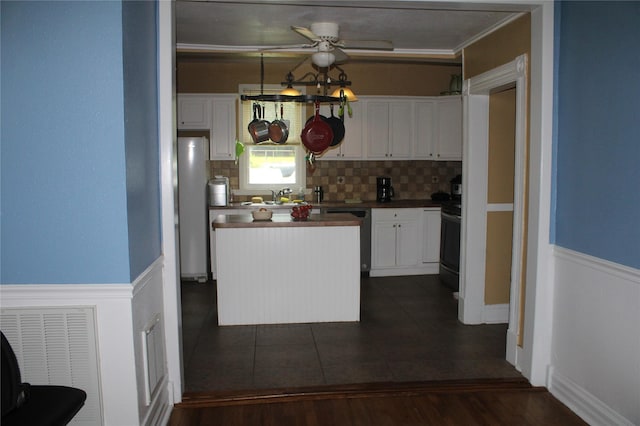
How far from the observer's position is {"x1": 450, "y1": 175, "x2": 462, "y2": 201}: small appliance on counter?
633 cm

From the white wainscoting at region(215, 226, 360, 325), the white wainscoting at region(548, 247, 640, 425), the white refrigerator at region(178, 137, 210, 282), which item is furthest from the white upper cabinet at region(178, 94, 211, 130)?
the white wainscoting at region(548, 247, 640, 425)

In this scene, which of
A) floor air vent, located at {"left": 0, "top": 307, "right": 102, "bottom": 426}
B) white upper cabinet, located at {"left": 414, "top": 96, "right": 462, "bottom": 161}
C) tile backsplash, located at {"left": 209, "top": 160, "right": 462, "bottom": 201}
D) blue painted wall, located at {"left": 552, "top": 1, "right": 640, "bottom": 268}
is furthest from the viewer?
tile backsplash, located at {"left": 209, "top": 160, "right": 462, "bottom": 201}

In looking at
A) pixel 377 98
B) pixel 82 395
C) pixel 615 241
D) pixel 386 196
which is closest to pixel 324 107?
pixel 377 98

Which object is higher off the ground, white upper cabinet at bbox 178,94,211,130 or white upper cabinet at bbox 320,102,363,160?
white upper cabinet at bbox 178,94,211,130

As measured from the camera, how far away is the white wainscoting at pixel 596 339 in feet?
8.28

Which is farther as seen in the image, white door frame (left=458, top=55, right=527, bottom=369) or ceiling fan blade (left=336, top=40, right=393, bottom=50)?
white door frame (left=458, top=55, right=527, bottom=369)

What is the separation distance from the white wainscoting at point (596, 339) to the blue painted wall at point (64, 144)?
95.4 inches

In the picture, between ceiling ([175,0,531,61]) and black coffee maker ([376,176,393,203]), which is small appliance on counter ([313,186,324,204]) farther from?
ceiling ([175,0,531,61])

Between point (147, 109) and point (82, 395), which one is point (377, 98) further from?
point (82, 395)

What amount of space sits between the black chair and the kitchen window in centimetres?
479

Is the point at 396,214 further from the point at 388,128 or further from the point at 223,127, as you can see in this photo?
the point at 223,127

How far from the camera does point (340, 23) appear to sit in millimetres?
4410

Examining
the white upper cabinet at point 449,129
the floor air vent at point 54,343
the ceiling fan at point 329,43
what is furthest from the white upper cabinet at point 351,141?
the floor air vent at point 54,343

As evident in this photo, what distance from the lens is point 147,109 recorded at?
2676 millimetres
